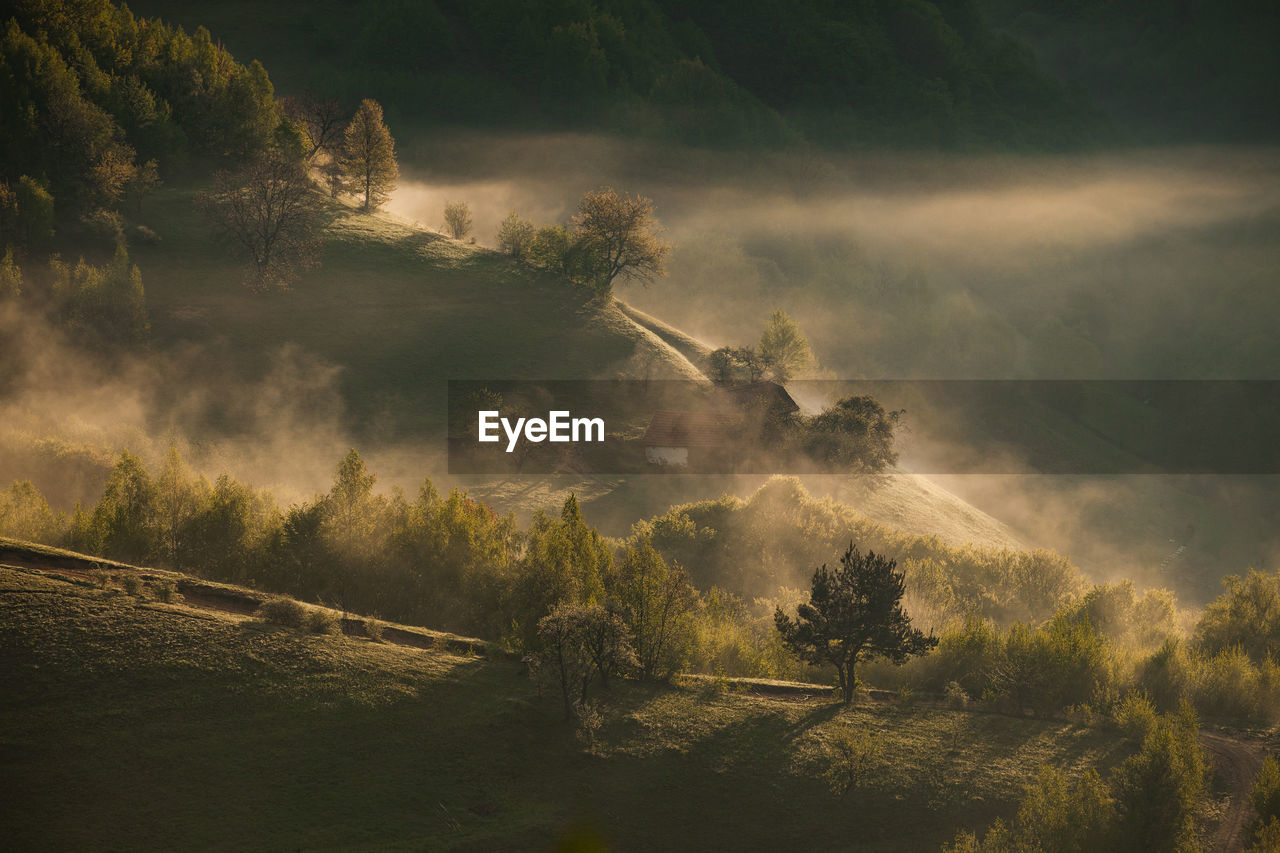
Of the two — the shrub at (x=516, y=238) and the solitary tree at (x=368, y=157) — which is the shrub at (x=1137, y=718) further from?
the solitary tree at (x=368, y=157)

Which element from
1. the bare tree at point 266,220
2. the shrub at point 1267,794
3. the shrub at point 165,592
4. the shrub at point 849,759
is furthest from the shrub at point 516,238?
the shrub at point 1267,794

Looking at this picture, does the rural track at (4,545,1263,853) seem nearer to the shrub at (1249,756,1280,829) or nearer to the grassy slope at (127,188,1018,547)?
the shrub at (1249,756,1280,829)

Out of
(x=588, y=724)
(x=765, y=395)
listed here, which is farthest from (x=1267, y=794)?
(x=765, y=395)

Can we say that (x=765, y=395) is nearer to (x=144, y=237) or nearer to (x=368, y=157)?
(x=368, y=157)

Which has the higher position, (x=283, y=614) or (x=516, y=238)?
(x=516, y=238)

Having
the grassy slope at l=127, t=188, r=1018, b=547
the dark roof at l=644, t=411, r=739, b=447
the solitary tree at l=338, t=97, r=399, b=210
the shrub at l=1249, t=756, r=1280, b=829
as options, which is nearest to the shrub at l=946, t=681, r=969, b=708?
the shrub at l=1249, t=756, r=1280, b=829

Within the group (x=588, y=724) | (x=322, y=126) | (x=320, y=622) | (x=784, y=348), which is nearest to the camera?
(x=588, y=724)

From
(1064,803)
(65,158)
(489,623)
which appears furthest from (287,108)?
(1064,803)
